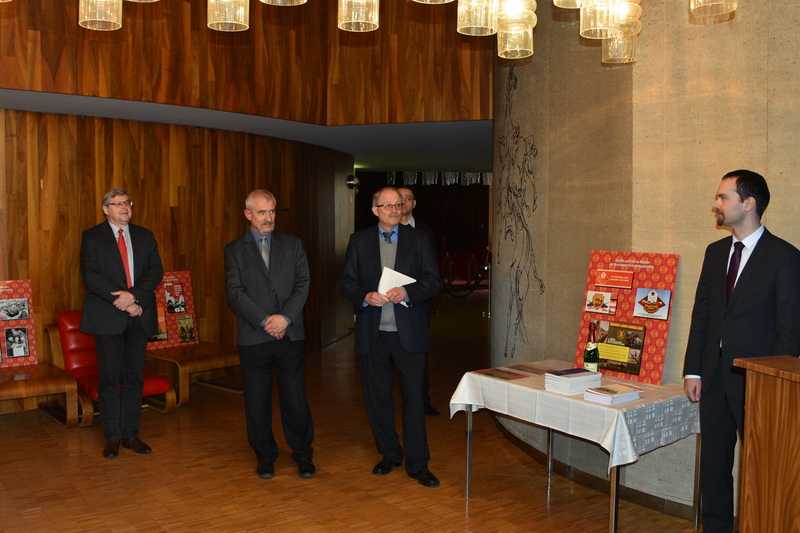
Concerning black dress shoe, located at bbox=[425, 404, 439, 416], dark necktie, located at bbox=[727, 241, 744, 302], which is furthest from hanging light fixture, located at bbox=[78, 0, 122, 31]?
black dress shoe, located at bbox=[425, 404, 439, 416]

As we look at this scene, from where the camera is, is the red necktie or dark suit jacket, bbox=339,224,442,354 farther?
the red necktie

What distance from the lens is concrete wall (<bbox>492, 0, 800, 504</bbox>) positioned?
409 centimetres

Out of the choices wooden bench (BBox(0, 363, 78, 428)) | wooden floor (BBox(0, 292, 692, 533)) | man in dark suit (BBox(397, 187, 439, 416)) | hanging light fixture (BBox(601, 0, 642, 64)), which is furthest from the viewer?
man in dark suit (BBox(397, 187, 439, 416))

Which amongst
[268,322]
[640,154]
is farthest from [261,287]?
[640,154]

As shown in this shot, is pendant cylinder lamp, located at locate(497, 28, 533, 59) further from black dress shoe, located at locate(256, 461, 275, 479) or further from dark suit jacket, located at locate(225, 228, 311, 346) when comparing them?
black dress shoe, located at locate(256, 461, 275, 479)

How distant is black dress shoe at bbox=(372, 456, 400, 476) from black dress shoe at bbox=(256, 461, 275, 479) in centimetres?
68

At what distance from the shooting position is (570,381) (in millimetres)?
4098

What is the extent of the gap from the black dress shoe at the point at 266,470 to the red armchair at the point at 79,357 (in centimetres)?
182

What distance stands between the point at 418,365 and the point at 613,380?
4.01 ft

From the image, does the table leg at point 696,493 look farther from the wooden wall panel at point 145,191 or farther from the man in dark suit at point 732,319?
the wooden wall panel at point 145,191

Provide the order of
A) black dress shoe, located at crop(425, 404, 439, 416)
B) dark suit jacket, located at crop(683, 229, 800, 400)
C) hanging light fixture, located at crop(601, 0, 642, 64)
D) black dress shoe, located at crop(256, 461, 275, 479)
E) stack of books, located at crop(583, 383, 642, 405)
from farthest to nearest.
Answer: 1. black dress shoe, located at crop(425, 404, 439, 416)
2. black dress shoe, located at crop(256, 461, 275, 479)
3. stack of books, located at crop(583, 383, 642, 405)
4. dark suit jacket, located at crop(683, 229, 800, 400)
5. hanging light fixture, located at crop(601, 0, 642, 64)

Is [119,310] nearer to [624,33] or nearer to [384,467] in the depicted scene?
[384,467]

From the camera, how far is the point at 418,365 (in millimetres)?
4938

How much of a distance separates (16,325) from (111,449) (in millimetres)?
1977
